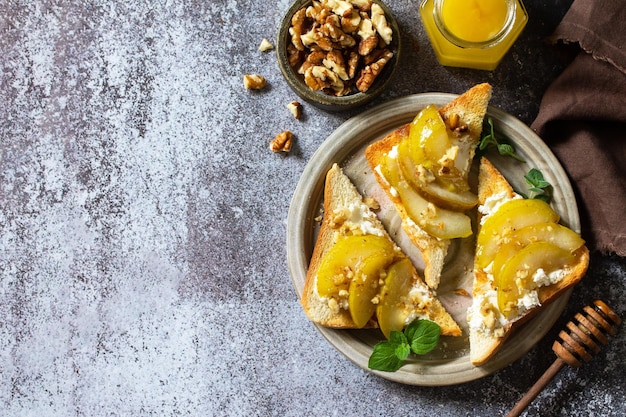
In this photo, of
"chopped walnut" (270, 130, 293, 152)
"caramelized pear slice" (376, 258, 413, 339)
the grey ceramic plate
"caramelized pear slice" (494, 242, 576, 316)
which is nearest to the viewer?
"caramelized pear slice" (494, 242, 576, 316)

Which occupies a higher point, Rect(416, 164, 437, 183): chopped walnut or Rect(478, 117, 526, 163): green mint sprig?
Rect(478, 117, 526, 163): green mint sprig

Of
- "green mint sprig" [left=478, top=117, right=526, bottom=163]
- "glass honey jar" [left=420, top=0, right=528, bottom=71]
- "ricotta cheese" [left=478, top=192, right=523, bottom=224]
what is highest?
"glass honey jar" [left=420, top=0, right=528, bottom=71]

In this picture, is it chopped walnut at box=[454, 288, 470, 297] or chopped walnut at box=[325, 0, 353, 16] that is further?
chopped walnut at box=[454, 288, 470, 297]

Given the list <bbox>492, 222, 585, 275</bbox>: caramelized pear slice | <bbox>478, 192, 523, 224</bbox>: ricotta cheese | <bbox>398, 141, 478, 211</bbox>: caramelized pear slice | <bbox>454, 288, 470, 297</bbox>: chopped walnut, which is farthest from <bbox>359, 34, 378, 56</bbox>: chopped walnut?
<bbox>454, 288, 470, 297</bbox>: chopped walnut

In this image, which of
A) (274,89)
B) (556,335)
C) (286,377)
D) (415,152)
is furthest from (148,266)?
(556,335)

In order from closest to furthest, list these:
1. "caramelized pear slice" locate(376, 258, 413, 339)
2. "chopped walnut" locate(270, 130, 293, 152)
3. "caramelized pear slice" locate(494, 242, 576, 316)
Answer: "caramelized pear slice" locate(494, 242, 576, 316), "caramelized pear slice" locate(376, 258, 413, 339), "chopped walnut" locate(270, 130, 293, 152)

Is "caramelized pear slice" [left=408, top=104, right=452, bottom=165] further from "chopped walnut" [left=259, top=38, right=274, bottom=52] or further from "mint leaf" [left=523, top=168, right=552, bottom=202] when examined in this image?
"chopped walnut" [left=259, top=38, right=274, bottom=52]

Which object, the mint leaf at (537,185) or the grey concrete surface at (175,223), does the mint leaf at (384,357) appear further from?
the mint leaf at (537,185)

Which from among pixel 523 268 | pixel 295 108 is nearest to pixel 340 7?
pixel 295 108
